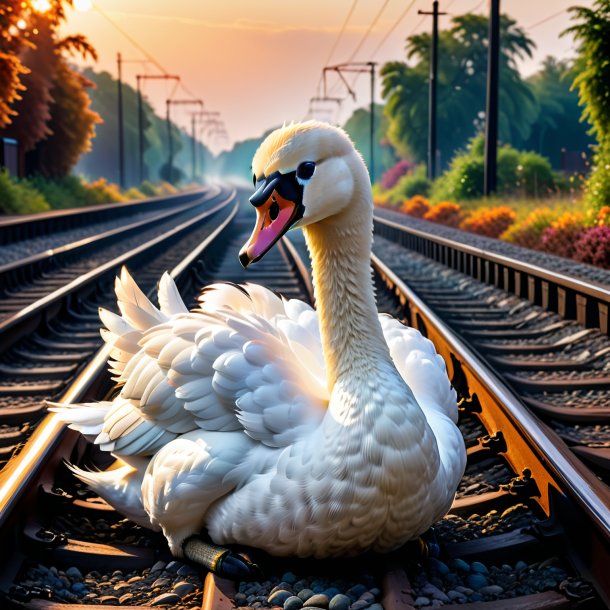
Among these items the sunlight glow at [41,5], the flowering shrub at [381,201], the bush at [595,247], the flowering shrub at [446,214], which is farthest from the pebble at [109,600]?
the flowering shrub at [381,201]

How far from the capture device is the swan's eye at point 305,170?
306 cm

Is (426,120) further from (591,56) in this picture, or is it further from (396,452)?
(396,452)

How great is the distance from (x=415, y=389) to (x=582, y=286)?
16.5 feet

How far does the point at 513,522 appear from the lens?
12.1 feet

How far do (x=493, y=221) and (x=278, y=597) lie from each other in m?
18.3

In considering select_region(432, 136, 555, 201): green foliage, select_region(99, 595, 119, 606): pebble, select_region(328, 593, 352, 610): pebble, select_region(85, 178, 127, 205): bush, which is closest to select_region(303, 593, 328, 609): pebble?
select_region(328, 593, 352, 610): pebble

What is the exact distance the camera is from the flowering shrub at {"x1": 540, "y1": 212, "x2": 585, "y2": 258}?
1427 cm

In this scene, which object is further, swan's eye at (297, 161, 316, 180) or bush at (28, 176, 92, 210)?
bush at (28, 176, 92, 210)

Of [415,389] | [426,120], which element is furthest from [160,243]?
[426,120]

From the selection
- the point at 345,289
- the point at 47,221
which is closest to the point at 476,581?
the point at 345,289

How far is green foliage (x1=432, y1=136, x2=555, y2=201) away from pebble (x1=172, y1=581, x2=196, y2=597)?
23.4 metres

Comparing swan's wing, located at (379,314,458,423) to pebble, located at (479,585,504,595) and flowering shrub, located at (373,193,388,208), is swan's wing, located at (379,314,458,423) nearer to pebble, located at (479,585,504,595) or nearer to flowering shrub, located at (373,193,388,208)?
pebble, located at (479,585,504,595)

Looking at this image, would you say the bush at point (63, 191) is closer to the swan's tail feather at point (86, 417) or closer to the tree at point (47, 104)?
the tree at point (47, 104)

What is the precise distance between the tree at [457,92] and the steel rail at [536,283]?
39515 millimetres
